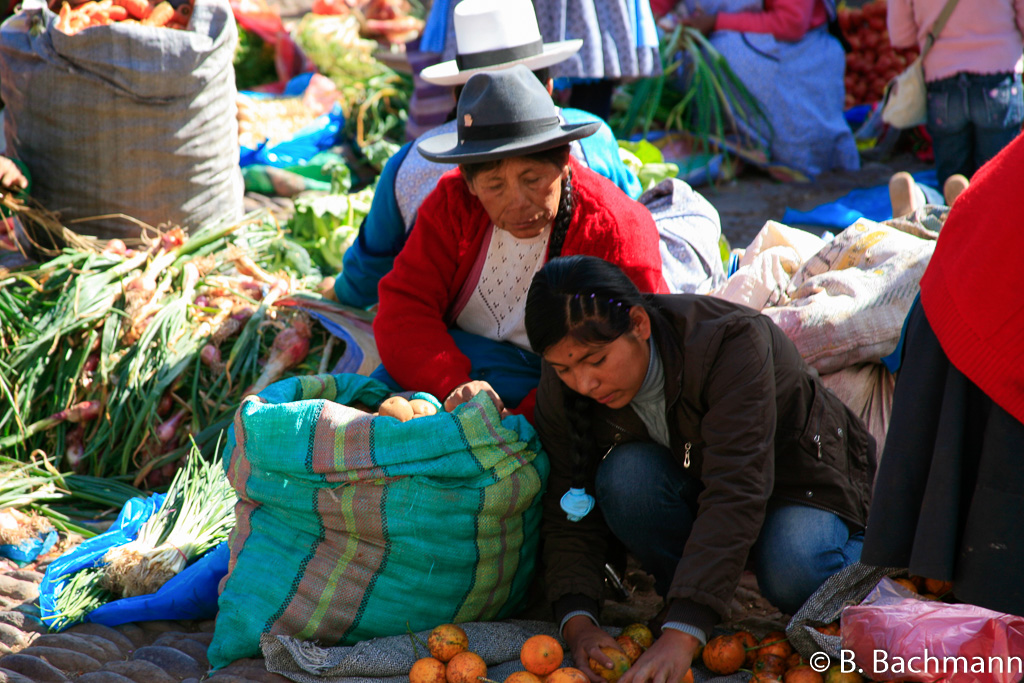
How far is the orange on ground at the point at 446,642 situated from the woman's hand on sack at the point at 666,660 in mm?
402

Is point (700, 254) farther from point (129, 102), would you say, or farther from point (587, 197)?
point (129, 102)

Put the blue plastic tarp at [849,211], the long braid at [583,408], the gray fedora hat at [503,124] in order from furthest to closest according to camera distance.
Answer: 1. the blue plastic tarp at [849,211]
2. the gray fedora hat at [503,124]
3. the long braid at [583,408]

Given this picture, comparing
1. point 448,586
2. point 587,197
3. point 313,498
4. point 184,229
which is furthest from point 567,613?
point 184,229

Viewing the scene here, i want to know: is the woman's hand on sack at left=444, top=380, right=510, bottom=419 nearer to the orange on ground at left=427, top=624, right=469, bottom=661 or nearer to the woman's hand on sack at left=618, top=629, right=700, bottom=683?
the orange on ground at left=427, top=624, right=469, bottom=661

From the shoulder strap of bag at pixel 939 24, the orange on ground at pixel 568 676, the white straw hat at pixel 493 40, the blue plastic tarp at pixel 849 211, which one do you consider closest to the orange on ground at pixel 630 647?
the orange on ground at pixel 568 676

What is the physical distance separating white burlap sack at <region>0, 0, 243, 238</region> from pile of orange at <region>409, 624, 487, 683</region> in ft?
7.78

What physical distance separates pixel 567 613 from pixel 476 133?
3.69 ft

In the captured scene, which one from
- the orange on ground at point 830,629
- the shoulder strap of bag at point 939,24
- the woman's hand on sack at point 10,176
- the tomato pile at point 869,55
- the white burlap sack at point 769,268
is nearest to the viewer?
the orange on ground at point 830,629

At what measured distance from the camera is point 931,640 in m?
1.76

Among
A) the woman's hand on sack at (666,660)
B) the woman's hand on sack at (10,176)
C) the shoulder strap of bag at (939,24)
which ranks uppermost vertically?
the shoulder strap of bag at (939,24)

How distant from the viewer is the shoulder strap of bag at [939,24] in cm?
416

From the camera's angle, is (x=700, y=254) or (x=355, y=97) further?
(x=355, y=97)

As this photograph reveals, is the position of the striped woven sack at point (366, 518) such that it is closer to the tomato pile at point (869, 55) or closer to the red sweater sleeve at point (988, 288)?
the red sweater sleeve at point (988, 288)

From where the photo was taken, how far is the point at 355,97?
18.7 feet
